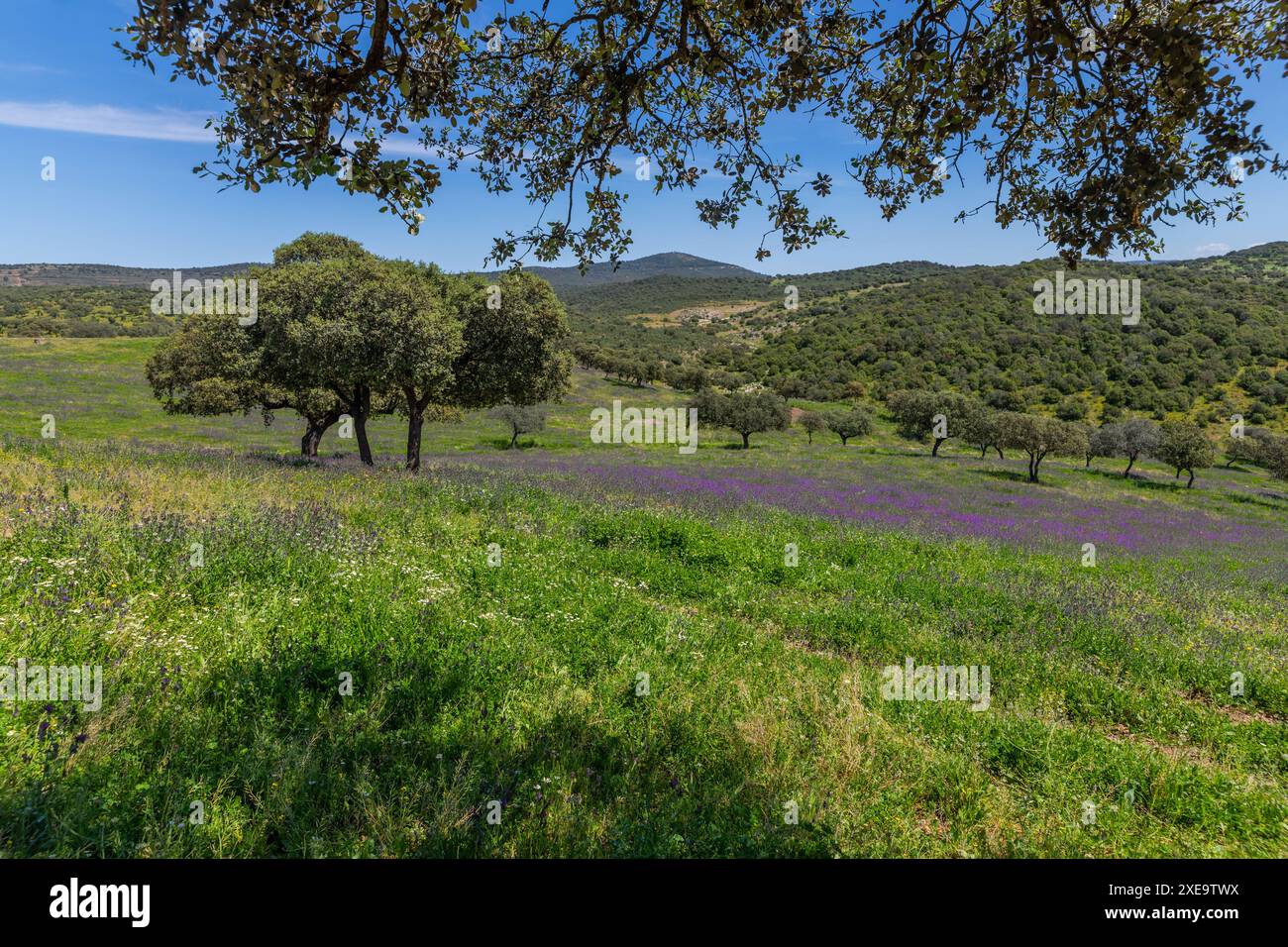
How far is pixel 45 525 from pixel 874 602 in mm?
12349

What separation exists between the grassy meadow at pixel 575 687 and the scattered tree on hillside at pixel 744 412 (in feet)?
178

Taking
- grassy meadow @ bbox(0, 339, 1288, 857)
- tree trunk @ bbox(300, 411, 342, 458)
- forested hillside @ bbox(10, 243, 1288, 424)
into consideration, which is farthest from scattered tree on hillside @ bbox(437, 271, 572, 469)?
forested hillside @ bbox(10, 243, 1288, 424)

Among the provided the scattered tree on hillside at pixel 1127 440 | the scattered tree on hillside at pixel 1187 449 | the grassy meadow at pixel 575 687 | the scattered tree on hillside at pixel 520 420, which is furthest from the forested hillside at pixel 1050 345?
the grassy meadow at pixel 575 687

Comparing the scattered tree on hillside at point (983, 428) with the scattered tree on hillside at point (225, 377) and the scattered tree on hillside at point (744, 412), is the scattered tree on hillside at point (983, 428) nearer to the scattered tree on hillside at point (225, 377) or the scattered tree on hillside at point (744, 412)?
the scattered tree on hillside at point (744, 412)

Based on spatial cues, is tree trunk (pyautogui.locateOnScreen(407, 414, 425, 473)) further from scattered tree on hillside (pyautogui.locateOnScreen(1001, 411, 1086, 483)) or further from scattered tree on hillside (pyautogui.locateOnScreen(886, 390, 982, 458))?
scattered tree on hillside (pyautogui.locateOnScreen(886, 390, 982, 458))

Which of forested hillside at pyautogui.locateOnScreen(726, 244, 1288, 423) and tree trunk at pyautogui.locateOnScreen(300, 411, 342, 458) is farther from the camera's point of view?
forested hillside at pyautogui.locateOnScreen(726, 244, 1288, 423)

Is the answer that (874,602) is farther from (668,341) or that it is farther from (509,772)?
(668,341)

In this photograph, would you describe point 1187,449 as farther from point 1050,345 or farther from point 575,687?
point 575,687

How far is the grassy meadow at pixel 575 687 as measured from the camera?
140 inches

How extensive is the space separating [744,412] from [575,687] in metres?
62.7

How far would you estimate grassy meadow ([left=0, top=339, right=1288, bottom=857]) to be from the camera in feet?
11.6

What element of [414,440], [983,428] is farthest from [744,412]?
[414,440]

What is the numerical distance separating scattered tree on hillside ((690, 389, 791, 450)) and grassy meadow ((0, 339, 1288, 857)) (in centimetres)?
5415

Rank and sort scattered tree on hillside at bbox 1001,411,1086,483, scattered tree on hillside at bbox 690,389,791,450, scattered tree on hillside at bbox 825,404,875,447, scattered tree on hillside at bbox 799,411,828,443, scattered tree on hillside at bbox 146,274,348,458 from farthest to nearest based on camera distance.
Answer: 1. scattered tree on hillside at bbox 799,411,828,443
2. scattered tree on hillside at bbox 825,404,875,447
3. scattered tree on hillside at bbox 690,389,791,450
4. scattered tree on hillside at bbox 1001,411,1086,483
5. scattered tree on hillside at bbox 146,274,348,458
